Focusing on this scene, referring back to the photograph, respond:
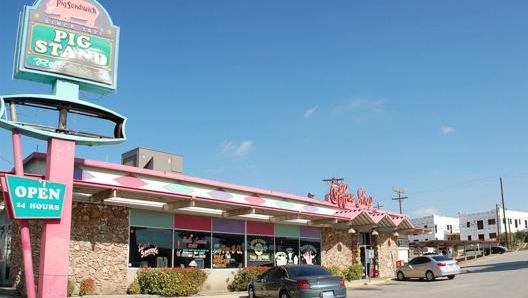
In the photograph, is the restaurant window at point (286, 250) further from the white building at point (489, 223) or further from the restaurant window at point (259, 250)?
the white building at point (489, 223)

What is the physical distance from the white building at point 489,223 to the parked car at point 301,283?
A: 9433 centimetres

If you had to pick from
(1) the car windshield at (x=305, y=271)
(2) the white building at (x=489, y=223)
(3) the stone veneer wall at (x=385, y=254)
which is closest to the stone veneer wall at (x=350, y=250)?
(3) the stone veneer wall at (x=385, y=254)

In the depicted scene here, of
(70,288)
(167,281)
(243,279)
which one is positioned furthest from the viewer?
(243,279)

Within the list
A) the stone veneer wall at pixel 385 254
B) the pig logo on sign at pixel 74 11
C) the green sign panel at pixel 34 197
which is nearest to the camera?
the green sign panel at pixel 34 197

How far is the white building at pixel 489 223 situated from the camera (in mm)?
103188

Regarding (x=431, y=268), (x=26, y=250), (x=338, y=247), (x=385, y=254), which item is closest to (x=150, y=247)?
(x=26, y=250)

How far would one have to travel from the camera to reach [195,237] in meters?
23.0

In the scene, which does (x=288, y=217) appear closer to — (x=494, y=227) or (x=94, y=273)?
(x=94, y=273)

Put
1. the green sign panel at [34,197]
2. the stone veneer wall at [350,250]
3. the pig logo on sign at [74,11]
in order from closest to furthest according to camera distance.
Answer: the green sign panel at [34,197] < the pig logo on sign at [74,11] < the stone veneer wall at [350,250]

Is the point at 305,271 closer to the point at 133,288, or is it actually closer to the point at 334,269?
the point at 133,288

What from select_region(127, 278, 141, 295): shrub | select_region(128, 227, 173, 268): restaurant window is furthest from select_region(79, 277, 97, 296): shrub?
select_region(128, 227, 173, 268): restaurant window

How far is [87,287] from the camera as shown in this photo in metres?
18.5

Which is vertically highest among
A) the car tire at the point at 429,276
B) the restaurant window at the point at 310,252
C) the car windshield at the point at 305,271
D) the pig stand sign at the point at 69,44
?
the pig stand sign at the point at 69,44

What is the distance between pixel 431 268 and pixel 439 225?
86.6m
